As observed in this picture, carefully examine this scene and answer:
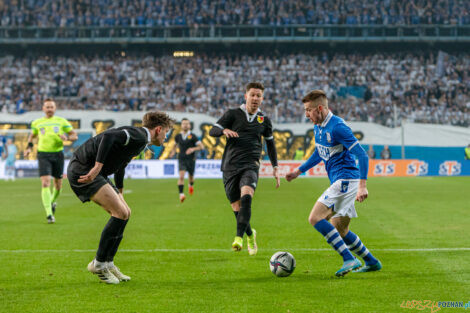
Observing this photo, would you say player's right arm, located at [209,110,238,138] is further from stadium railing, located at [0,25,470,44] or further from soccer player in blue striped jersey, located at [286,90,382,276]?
stadium railing, located at [0,25,470,44]

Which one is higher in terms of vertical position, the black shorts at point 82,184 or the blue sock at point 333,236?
the black shorts at point 82,184

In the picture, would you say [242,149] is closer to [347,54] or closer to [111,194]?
[111,194]

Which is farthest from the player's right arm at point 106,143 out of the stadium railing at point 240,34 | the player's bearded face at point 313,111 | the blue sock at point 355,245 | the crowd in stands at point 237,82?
the stadium railing at point 240,34

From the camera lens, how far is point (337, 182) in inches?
284

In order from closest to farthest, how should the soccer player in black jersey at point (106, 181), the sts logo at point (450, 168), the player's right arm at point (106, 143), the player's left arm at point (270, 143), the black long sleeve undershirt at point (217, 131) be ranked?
1. the player's right arm at point (106, 143)
2. the soccer player in black jersey at point (106, 181)
3. the black long sleeve undershirt at point (217, 131)
4. the player's left arm at point (270, 143)
5. the sts logo at point (450, 168)

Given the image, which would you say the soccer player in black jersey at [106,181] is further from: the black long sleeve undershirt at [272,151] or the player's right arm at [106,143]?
the black long sleeve undershirt at [272,151]

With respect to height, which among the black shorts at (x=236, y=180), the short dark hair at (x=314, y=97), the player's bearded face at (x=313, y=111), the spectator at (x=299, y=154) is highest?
the short dark hair at (x=314, y=97)

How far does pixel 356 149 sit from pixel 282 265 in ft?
5.06

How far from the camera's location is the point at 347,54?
179 feet

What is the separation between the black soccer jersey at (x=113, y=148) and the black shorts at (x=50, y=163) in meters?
6.85

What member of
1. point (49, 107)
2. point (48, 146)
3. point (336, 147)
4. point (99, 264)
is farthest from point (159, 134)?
point (48, 146)

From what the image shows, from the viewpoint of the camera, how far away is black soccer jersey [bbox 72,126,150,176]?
6680 mm

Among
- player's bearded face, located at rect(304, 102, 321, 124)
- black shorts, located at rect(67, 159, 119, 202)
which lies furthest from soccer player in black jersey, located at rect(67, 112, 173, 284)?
player's bearded face, located at rect(304, 102, 321, 124)

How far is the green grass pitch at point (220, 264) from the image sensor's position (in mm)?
6020
